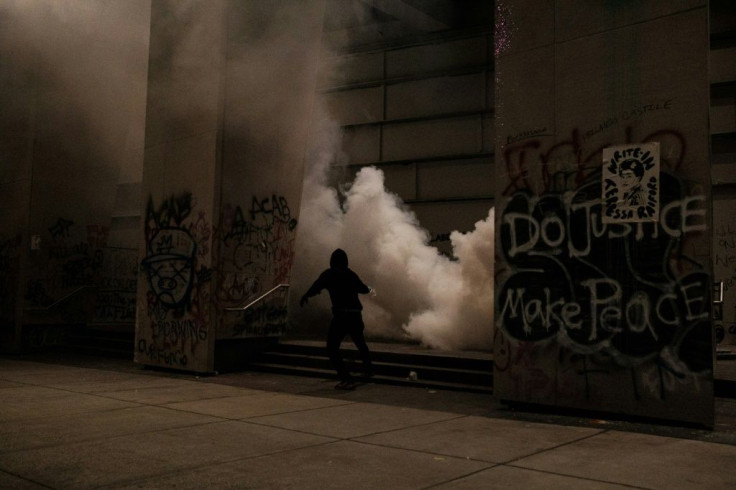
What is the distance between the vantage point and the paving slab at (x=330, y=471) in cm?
411

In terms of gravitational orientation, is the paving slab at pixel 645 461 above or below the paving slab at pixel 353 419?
above

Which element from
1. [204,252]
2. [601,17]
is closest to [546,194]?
[601,17]

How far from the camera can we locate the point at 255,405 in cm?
702

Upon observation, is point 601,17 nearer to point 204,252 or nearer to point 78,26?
point 204,252

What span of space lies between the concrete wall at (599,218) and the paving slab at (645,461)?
688 mm

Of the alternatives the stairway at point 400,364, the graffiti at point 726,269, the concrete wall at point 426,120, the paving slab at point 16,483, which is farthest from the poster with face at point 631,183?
the concrete wall at point 426,120

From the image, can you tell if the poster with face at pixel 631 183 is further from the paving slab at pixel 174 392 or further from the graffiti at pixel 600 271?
the paving slab at pixel 174 392

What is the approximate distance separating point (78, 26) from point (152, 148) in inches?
144

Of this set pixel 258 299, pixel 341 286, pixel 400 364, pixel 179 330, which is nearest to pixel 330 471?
pixel 341 286

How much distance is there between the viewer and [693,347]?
18.8 ft

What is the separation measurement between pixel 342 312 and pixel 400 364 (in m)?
1.25

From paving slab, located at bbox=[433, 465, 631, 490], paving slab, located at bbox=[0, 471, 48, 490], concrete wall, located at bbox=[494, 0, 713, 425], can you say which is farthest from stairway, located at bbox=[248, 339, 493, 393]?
paving slab, located at bbox=[0, 471, 48, 490]

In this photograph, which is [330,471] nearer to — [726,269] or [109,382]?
[109,382]

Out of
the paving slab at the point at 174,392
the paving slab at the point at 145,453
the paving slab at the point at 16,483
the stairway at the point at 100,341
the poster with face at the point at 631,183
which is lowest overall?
the paving slab at the point at 16,483
